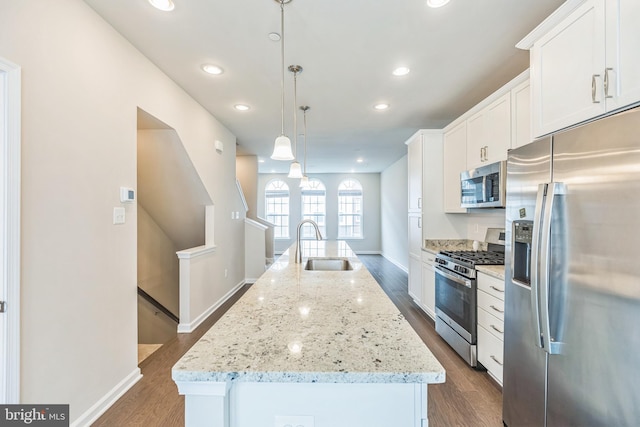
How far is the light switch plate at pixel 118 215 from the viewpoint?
6.77 ft

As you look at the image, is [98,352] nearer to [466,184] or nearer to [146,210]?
[146,210]

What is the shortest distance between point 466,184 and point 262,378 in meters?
3.06

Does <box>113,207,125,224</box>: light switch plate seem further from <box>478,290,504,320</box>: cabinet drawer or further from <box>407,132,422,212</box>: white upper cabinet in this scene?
<box>407,132,422,212</box>: white upper cabinet

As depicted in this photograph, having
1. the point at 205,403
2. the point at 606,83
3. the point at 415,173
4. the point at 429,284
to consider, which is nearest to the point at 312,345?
the point at 205,403

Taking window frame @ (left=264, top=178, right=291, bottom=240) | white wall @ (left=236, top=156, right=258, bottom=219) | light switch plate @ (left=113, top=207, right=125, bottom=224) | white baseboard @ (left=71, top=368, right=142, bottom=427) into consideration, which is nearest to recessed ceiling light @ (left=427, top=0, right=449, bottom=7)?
light switch plate @ (left=113, top=207, right=125, bottom=224)

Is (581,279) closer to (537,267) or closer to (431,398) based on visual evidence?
(537,267)

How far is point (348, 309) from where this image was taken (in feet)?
4.19

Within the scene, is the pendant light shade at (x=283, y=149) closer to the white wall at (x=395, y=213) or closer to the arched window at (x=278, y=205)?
the white wall at (x=395, y=213)

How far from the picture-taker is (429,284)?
361 centimetres

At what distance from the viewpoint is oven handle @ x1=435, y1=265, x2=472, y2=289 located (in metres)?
2.55

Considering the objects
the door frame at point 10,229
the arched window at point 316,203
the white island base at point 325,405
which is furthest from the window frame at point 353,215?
the white island base at point 325,405

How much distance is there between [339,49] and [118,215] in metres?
2.12

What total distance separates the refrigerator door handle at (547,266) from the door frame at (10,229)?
2525mm

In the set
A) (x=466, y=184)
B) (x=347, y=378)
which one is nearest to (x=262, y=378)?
(x=347, y=378)
